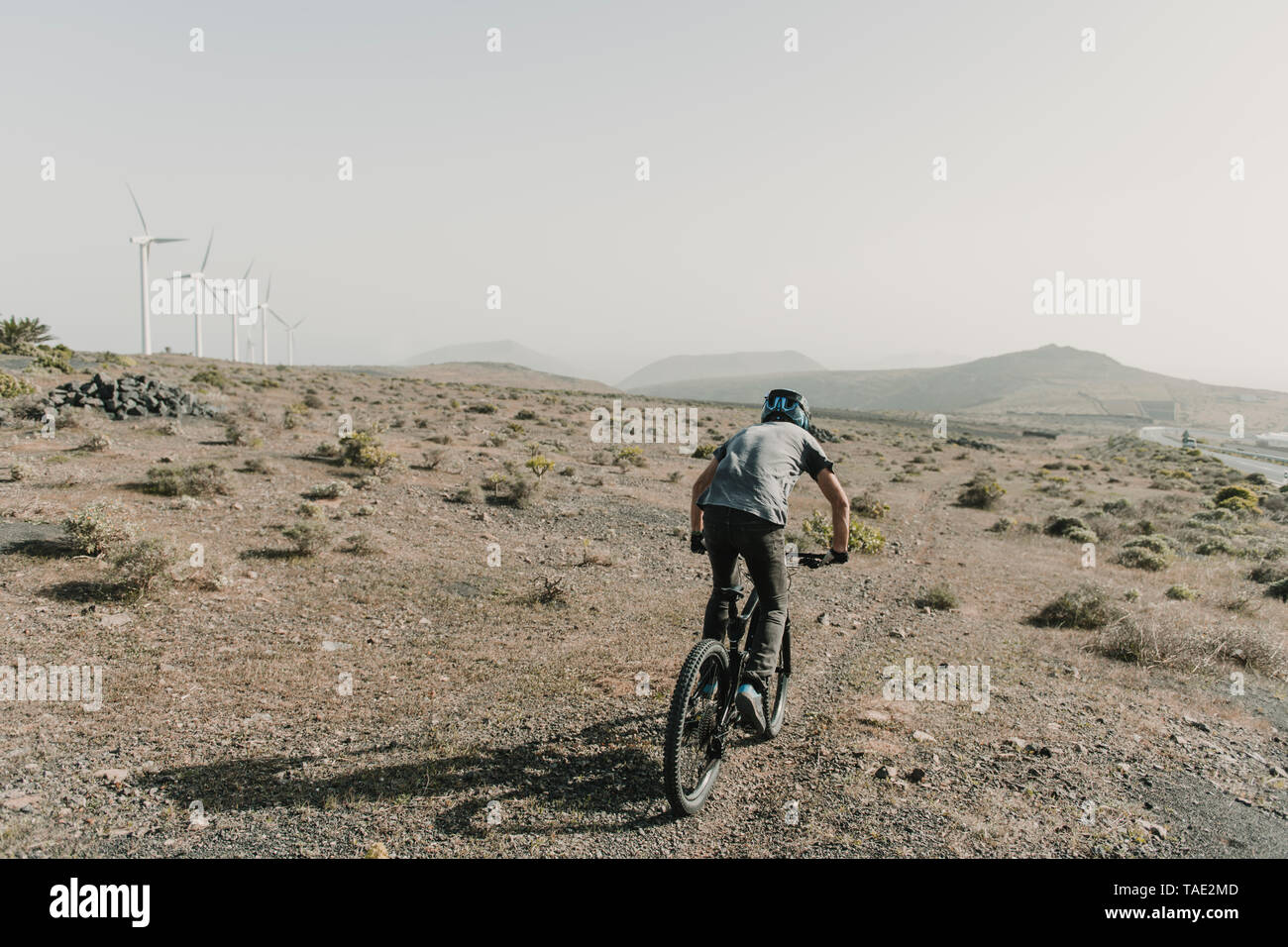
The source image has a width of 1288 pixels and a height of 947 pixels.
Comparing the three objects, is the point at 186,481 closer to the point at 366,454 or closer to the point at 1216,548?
the point at 366,454

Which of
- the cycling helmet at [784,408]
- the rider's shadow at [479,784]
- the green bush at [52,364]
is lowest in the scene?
the rider's shadow at [479,784]

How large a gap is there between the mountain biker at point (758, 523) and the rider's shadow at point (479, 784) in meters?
1.10

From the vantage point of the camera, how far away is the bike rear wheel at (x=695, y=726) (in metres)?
4.16

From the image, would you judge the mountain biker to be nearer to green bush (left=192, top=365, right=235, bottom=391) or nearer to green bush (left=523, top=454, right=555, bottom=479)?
green bush (left=523, top=454, right=555, bottom=479)

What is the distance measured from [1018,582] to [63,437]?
22.9 meters

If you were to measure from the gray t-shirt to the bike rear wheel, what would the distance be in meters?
0.99

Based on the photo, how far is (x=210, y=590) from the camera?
8.81 meters

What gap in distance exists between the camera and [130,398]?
21.8 meters

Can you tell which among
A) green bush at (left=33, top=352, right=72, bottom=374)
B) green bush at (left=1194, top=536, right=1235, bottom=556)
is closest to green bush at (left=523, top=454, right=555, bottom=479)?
green bush at (left=1194, top=536, right=1235, bottom=556)

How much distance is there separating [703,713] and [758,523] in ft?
4.49

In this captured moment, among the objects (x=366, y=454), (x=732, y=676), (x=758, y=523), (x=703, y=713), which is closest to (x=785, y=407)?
(x=758, y=523)

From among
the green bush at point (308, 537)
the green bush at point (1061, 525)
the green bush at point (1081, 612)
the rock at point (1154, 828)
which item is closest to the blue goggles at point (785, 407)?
the rock at point (1154, 828)

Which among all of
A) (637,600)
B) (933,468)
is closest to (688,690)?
(637,600)

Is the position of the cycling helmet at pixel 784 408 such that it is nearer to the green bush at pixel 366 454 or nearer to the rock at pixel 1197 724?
the rock at pixel 1197 724
